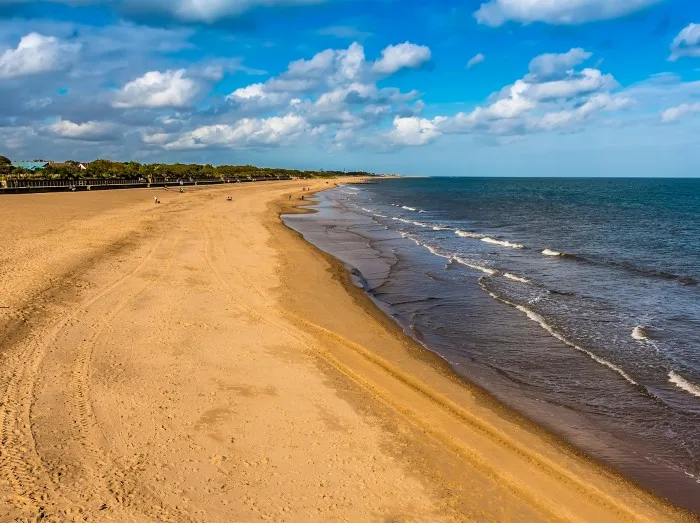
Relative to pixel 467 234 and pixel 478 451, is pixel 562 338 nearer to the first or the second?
pixel 478 451

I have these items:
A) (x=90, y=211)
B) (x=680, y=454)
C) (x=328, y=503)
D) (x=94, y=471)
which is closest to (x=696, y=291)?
(x=680, y=454)

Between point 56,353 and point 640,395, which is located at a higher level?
point 56,353

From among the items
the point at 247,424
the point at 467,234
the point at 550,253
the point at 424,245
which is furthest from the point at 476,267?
the point at 247,424

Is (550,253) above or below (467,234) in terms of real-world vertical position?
below

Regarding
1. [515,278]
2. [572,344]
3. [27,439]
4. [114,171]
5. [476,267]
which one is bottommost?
[572,344]

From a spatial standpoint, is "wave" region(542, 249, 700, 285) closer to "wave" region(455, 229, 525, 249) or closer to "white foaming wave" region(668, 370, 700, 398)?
"wave" region(455, 229, 525, 249)

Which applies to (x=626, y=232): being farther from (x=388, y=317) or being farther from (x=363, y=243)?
(x=388, y=317)

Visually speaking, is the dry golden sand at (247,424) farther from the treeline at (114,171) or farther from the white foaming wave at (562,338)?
the treeline at (114,171)

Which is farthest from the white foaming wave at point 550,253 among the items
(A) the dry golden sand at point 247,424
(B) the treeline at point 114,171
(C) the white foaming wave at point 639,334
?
(B) the treeline at point 114,171
